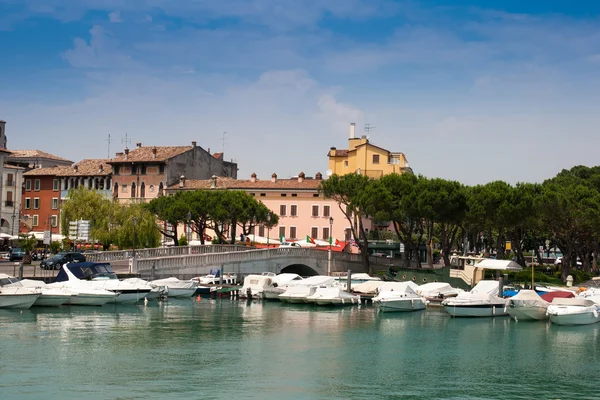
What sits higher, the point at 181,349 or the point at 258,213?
the point at 258,213

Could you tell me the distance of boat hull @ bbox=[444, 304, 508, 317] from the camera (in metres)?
58.2

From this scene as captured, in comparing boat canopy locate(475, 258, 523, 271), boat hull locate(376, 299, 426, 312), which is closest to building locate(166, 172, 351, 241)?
boat canopy locate(475, 258, 523, 271)

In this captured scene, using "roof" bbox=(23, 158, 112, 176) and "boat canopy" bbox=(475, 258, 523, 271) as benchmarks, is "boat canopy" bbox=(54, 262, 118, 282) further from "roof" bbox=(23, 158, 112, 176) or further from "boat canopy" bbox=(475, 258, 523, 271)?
"roof" bbox=(23, 158, 112, 176)

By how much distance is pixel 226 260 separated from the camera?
72.9 m

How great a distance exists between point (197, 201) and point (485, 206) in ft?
96.1

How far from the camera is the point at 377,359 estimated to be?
1570 inches

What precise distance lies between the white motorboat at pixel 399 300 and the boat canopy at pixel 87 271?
777 inches

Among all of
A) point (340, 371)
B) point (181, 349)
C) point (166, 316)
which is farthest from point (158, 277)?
point (340, 371)

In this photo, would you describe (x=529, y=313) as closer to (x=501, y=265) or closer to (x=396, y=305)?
(x=396, y=305)

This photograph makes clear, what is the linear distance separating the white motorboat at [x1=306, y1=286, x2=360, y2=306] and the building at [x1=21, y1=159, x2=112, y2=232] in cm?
5049

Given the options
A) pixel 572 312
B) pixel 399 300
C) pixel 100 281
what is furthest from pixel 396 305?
pixel 100 281

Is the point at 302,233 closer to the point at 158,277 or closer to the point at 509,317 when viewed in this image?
the point at 158,277

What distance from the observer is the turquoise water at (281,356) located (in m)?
32.2

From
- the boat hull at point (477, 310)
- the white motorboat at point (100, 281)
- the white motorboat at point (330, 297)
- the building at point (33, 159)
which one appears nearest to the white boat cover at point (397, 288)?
the white motorboat at point (330, 297)
